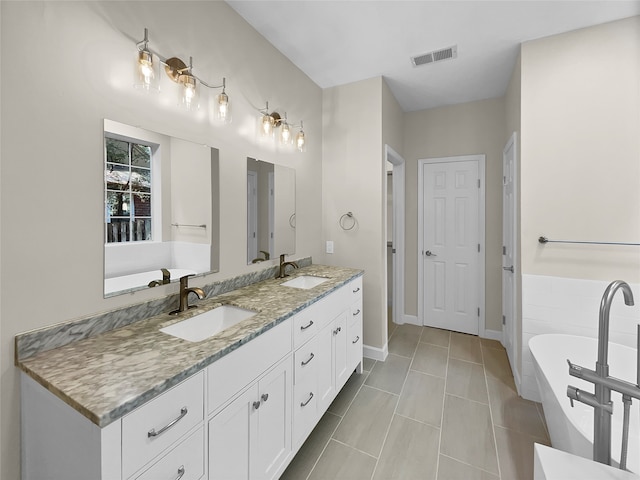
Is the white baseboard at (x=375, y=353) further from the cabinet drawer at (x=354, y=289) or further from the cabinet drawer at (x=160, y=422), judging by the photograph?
the cabinet drawer at (x=160, y=422)

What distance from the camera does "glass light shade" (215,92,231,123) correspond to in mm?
1709

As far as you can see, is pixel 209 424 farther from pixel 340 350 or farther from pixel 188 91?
pixel 188 91

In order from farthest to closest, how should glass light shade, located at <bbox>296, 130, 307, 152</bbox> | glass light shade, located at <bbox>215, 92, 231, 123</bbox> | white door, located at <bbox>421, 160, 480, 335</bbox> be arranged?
white door, located at <bbox>421, 160, 480, 335</bbox>
glass light shade, located at <bbox>296, 130, 307, 152</bbox>
glass light shade, located at <bbox>215, 92, 231, 123</bbox>

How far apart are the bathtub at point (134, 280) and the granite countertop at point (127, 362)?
18 centimetres

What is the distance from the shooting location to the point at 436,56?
2.44 meters

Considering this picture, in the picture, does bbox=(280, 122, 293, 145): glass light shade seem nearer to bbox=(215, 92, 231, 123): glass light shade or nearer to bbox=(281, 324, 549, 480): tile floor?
bbox=(215, 92, 231, 123): glass light shade

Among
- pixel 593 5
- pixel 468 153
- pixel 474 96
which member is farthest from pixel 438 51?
pixel 468 153

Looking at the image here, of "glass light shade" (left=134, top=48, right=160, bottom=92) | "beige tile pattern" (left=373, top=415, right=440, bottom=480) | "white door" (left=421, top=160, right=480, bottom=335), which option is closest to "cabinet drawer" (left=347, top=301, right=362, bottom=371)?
"beige tile pattern" (left=373, top=415, right=440, bottom=480)

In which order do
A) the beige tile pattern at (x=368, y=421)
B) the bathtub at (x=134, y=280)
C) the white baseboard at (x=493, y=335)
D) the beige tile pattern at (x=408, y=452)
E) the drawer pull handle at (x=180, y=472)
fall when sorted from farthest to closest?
the white baseboard at (x=493, y=335), the beige tile pattern at (x=368, y=421), the beige tile pattern at (x=408, y=452), the bathtub at (x=134, y=280), the drawer pull handle at (x=180, y=472)

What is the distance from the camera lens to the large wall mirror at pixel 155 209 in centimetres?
128

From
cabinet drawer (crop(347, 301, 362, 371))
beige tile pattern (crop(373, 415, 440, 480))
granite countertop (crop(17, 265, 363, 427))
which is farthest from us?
cabinet drawer (crop(347, 301, 362, 371))

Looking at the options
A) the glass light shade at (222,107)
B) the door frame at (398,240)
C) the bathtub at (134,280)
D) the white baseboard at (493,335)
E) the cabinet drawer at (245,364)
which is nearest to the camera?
the cabinet drawer at (245,364)

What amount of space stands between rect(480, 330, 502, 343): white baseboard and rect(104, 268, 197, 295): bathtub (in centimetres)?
336

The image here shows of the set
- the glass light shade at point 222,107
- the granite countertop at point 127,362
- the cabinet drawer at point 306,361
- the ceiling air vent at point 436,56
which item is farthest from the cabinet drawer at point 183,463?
the ceiling air vent at point 436,56
